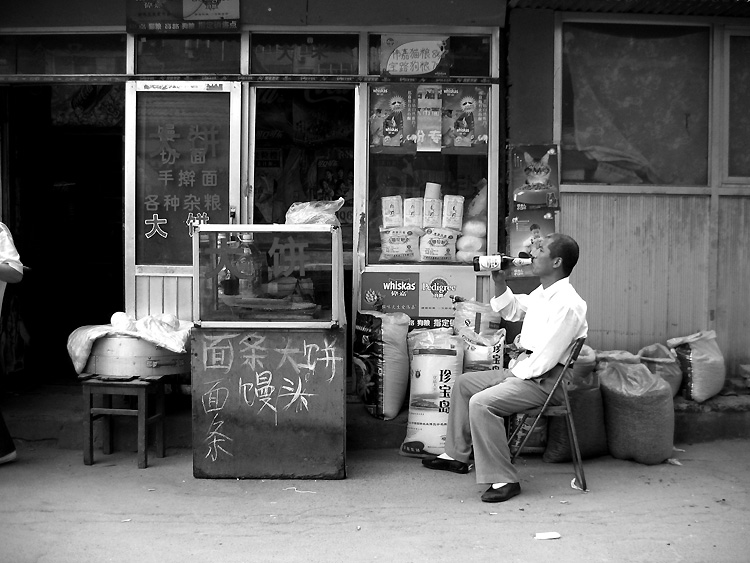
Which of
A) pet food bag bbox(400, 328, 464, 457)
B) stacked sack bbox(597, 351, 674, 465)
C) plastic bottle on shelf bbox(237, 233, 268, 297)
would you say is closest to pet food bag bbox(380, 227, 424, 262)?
pet food bag bbox(400, 328, 464, 457)

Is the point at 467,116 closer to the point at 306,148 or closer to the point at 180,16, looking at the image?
the point at 306,148

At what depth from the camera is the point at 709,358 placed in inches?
225

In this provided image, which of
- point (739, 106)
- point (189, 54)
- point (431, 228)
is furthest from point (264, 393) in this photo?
point (739, 106)

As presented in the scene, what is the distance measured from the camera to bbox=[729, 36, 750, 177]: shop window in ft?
19.7

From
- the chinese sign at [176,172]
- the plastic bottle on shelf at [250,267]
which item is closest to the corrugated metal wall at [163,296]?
the chinese sign at [176,172]

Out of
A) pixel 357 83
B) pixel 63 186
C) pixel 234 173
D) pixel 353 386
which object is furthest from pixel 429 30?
pixel 63 186

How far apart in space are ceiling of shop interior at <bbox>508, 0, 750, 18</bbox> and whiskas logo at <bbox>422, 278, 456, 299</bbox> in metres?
2.12

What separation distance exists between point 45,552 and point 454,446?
246 cm

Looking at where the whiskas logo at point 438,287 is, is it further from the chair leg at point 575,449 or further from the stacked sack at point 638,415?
the chair leg at point 575,449

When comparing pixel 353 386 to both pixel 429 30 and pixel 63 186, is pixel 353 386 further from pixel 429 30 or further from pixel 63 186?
pixel 63 186

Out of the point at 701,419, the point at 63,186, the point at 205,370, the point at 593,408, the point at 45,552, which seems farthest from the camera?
the point at 63,186

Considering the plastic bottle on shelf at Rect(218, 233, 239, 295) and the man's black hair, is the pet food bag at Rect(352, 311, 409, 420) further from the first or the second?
the man's black hair

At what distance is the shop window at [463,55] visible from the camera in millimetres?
5930

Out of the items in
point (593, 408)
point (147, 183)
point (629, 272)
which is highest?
point (147, 183)
